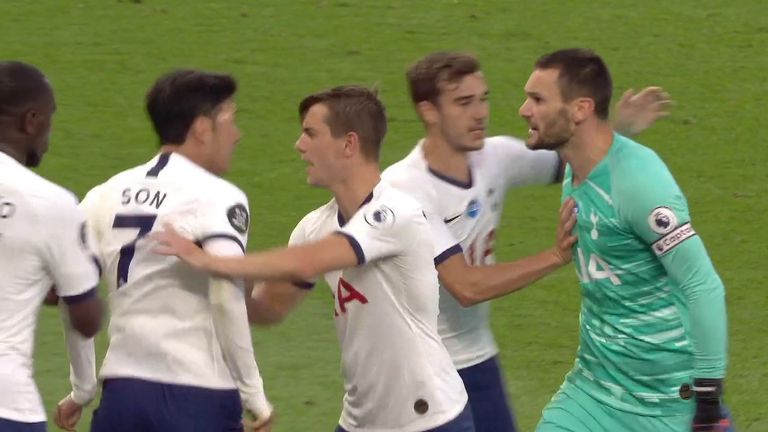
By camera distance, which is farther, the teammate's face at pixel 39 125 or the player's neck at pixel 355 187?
the player's neck at pixel 355 187

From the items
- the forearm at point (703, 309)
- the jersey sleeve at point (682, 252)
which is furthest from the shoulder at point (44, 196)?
the forearm at point (703, 309)

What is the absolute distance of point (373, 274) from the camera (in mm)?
5852

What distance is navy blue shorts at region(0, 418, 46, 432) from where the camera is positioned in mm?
5488

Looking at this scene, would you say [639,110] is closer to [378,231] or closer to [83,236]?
[378,231]

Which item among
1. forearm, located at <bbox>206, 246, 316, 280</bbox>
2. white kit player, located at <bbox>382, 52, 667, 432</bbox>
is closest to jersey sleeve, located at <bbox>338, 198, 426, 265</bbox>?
forearm, located at <bbox>206, 246, 316, 280</bbox>

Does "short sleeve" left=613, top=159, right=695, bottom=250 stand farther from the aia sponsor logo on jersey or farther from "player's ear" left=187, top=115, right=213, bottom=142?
"player's ear" left=187, top=115, right=213, bottom=142

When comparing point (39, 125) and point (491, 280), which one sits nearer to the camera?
point (39, 125)

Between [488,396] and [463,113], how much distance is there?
3.62ft

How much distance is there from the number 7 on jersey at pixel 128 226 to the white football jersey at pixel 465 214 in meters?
1.39

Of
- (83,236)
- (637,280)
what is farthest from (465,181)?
(83,236)

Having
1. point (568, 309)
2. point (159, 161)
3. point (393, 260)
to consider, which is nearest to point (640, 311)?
point (393, 260)

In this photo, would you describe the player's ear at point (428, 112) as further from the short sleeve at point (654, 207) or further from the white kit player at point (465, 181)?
the short sleeve at point (654, 207)

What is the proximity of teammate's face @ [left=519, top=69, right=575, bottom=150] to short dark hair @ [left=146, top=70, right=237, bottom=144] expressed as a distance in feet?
3.85

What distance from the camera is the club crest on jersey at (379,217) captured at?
18.9 feet
